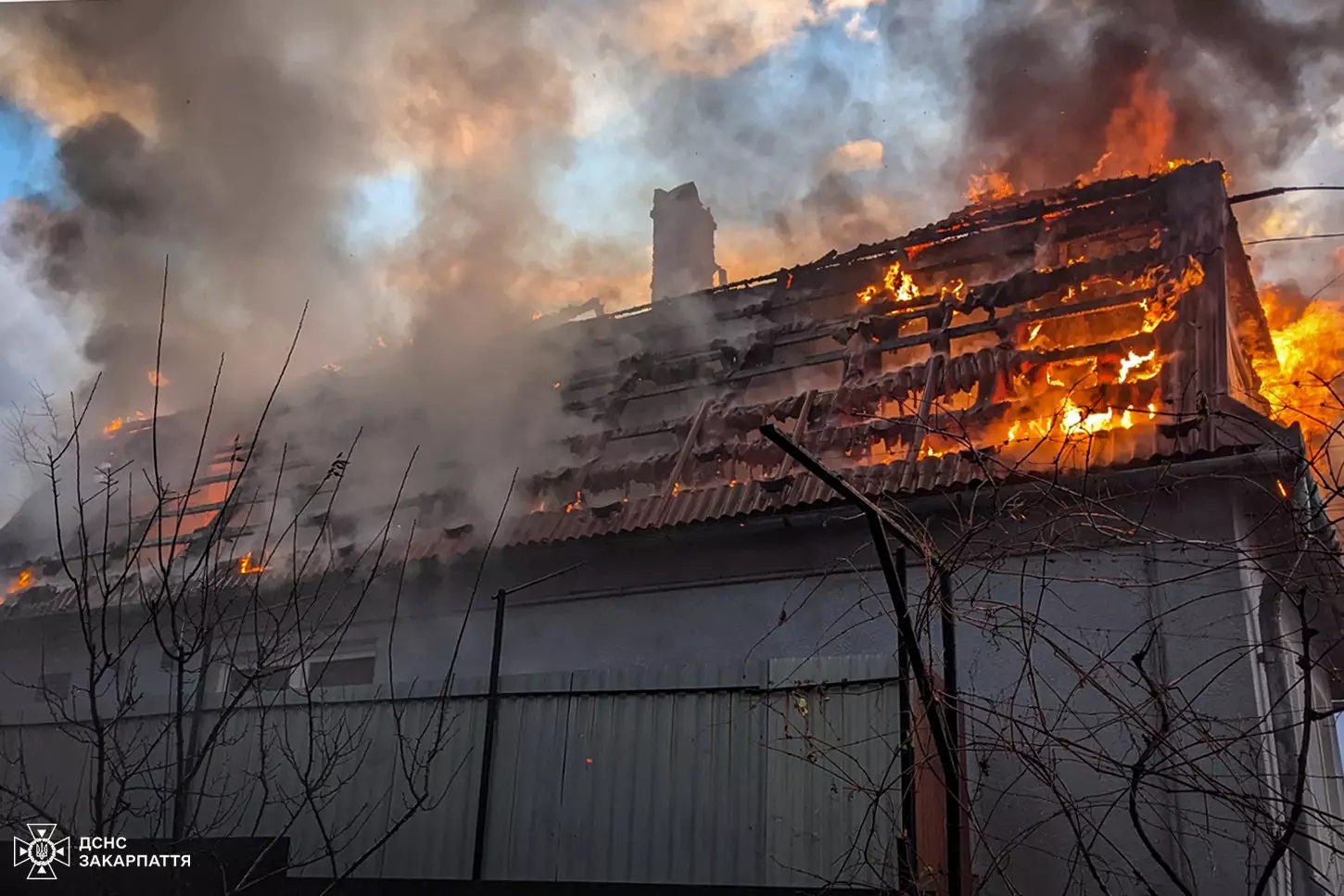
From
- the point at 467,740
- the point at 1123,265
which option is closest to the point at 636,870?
the point at 467,740

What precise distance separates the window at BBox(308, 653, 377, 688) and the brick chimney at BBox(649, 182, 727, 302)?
6312mm

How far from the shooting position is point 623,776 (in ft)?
21.5

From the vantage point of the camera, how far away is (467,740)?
280 inches

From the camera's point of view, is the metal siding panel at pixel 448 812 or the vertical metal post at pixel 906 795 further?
the metal siding panel at pixel 448 812

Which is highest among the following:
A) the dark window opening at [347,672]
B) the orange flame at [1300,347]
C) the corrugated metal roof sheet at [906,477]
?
the orange flame at [1300,347]

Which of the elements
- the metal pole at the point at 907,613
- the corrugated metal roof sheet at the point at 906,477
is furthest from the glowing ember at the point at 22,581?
the metal pole at the point at 907,613

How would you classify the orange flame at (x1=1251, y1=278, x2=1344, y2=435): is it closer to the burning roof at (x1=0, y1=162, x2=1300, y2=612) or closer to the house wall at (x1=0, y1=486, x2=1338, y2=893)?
the burning roof at (x1=0, y1=162, x2=1300, y2=612)

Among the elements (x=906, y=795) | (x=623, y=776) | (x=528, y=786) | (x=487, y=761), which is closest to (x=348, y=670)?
(x=487, y=761)

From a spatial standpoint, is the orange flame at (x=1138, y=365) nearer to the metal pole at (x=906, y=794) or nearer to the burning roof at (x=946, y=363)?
the burning roof at (x=946, y=363)

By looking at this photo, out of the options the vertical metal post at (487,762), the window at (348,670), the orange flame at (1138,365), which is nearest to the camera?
the vertical metal post at (487,762)

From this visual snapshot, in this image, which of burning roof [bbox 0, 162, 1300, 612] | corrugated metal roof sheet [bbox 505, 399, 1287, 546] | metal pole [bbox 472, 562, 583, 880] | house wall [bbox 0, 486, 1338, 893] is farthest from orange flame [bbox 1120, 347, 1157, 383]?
metal pole [bbox 472, 562, 583, 880]

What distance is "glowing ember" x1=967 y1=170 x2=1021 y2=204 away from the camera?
13.4 metres

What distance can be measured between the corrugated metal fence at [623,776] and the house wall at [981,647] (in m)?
0.04

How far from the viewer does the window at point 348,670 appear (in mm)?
9504
